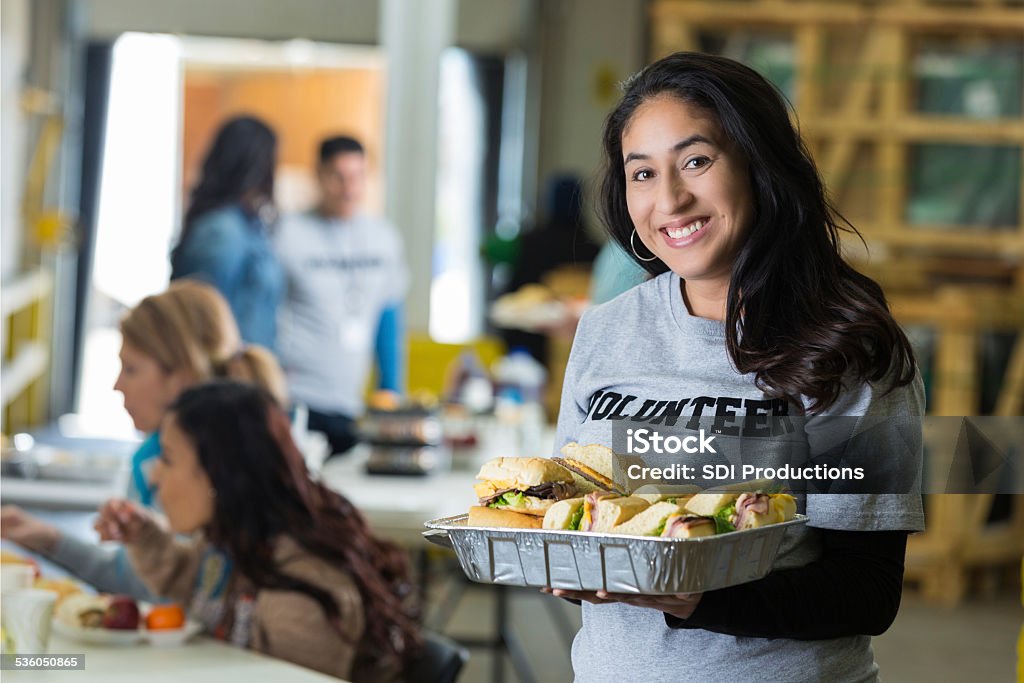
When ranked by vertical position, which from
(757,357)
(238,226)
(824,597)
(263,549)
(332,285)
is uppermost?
(238,226)

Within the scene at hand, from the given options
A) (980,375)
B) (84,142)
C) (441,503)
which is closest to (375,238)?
(441,503)

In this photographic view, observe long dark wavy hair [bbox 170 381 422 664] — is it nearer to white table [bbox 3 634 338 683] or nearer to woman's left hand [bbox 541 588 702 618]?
white table [bbox 3 634 338 683]

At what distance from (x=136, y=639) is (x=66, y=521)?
4.11 ft

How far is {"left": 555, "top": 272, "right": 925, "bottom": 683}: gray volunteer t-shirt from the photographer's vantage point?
57.4 inches

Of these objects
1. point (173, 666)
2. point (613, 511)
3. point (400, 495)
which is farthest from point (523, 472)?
point (400, 495)

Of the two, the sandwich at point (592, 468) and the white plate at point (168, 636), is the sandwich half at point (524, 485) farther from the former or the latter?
the white plate at point (168, 636)

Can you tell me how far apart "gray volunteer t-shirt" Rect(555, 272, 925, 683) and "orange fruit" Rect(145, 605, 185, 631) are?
904 mm

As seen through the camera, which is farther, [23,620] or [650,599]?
[23,620]

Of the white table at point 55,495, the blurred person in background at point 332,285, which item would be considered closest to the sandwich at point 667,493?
the white table at point 55,495

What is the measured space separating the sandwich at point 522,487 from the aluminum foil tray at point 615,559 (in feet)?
0.11

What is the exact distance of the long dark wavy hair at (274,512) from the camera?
2.40 meters

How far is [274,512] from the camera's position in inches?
96.6

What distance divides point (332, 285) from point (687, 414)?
3360 mm

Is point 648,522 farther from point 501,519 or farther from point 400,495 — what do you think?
point 400,495
